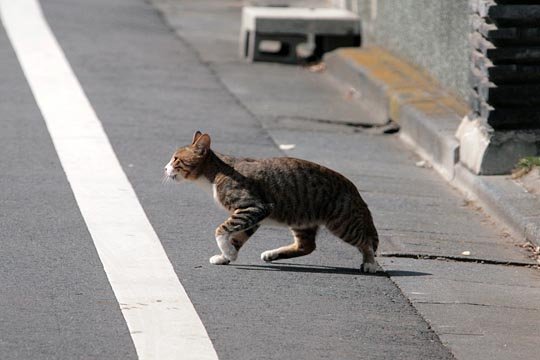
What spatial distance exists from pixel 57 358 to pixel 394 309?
2141 millimetres

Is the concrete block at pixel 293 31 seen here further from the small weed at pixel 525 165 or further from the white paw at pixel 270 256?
the white paw at pixel 270 256

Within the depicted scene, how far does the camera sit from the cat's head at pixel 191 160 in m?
8.23

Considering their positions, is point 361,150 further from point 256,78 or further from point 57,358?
point 57,358

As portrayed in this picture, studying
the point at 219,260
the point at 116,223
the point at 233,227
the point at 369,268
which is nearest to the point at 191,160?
the point at 233,227

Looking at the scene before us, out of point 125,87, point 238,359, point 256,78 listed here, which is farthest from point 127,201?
point 256,78

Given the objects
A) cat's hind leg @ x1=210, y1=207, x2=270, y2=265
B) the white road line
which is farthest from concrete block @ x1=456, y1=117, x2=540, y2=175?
cat's hind leg @ x1=210, y1=207, x2=270, y2=265

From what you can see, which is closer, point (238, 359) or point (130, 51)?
point (238, 359)

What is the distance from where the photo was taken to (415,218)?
975 cm

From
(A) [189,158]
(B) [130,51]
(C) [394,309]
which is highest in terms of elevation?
(A) [189,158]

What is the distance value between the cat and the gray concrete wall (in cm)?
427

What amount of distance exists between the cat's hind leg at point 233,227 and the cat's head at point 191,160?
0.41 meters

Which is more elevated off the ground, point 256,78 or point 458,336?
point 458,336

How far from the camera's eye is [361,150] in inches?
471

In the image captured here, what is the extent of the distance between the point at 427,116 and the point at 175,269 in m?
4.83
